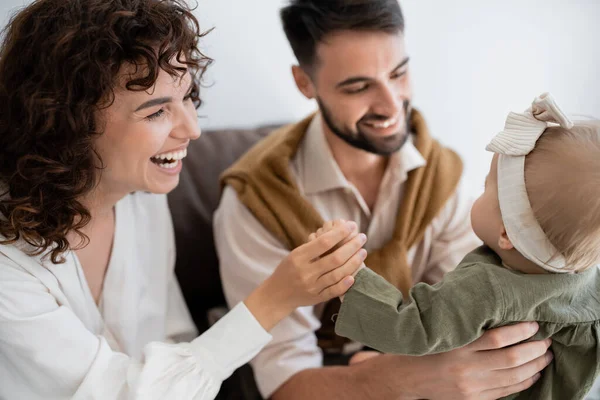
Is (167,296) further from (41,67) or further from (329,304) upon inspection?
(41,67)

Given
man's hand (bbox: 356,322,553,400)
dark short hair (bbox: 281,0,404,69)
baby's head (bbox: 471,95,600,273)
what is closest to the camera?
baby's head (bbox: 471,95,600,273)

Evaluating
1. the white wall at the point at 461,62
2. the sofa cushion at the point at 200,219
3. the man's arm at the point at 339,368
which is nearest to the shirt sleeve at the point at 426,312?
the man's arm at the point at 339,368

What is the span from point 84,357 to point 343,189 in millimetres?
825

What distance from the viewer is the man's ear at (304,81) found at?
69.7 inches

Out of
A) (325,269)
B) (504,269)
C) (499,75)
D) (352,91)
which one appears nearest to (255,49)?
(352,91)

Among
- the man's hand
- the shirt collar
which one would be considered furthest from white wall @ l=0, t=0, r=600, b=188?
the man's hand

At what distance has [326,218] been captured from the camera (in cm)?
176

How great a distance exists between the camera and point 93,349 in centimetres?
131

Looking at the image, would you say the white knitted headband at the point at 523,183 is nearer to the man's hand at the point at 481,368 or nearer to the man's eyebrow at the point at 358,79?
the man's hand at the point at 481,368

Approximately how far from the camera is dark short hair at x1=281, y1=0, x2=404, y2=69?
5.16ft

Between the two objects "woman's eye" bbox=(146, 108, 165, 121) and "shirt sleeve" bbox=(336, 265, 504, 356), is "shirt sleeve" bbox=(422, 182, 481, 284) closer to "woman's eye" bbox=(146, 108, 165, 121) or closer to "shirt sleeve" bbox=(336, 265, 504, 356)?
"shirt sleeve" bbox=(336, 265, 504, 356)

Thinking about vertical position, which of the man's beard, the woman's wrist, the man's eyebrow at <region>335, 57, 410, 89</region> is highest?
the man's eyebrow at <region>335, 57, 410, 89</region>

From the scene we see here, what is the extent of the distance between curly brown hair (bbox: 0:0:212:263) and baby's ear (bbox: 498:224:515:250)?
29.3 inches

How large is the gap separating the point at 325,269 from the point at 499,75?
1.49 meters
